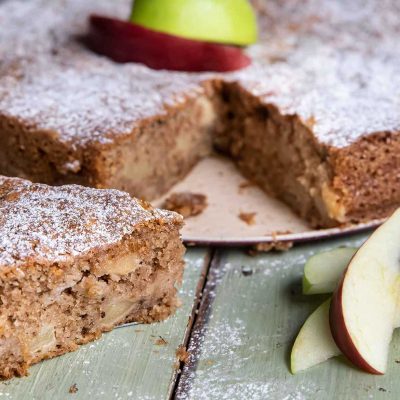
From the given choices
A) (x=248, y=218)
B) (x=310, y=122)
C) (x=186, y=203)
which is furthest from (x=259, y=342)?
(x=310, y=122)

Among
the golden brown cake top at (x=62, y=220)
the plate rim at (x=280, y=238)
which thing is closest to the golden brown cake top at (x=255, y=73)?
the plate rim at (x=280, y=238)

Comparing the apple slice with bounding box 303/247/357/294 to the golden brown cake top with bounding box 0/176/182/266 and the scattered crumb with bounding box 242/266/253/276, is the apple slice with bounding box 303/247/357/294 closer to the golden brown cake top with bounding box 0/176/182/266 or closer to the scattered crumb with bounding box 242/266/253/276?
the scattered crumb with bounding box 242/266/253/276

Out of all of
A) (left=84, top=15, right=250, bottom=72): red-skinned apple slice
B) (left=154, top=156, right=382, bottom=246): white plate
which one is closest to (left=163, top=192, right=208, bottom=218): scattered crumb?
(left=154, top=156, right=382, bottom=246): white plate

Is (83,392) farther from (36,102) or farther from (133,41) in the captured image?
(133,41)

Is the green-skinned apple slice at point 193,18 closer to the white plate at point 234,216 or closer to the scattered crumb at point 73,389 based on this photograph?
the white plate at point 234,216

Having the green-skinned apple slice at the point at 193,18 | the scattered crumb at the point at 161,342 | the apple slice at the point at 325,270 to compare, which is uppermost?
the green-skinned apple slice at the point at 193,18

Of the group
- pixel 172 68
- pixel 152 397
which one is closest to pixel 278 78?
pixel 172 68

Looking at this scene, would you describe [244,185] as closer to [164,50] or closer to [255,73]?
[255,73]
